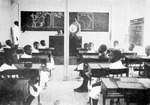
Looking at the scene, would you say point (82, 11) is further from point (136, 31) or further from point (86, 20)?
point (136, 31)

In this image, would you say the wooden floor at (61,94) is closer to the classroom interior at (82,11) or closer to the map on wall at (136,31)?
the classroom interior at (82,11)

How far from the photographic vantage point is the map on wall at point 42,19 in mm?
10789

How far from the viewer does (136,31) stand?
8.16 m

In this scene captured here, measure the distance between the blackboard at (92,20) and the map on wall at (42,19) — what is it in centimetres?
61

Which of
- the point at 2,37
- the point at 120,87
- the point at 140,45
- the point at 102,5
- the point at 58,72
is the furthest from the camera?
the point at 102,5

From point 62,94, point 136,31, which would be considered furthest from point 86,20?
point 62,94

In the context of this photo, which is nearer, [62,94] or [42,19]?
[62,94]

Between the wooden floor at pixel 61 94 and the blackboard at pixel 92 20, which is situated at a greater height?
the blackboard at pixel 92 20

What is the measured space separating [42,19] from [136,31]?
4.39 metres

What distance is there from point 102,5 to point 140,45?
3841mm

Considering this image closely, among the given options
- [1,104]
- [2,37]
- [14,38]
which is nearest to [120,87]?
[1,104]

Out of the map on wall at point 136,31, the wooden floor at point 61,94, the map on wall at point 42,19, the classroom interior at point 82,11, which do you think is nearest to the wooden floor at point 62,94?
the wooden floor at point 61,94

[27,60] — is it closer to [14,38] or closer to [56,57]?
[14,38]

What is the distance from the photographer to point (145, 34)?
287 inches
